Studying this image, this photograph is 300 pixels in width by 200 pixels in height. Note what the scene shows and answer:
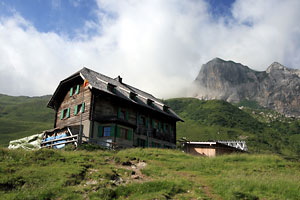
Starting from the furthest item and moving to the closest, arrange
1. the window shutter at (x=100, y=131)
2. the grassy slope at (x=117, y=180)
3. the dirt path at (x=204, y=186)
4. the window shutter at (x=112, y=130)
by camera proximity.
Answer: the window shutter at (x=100, y=131)
the window shutter at (x=112, y=130)
the dirt path at (x=204, y=186)
the grassy slope at (x=117, y=180)

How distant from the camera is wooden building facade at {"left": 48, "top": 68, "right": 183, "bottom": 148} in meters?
30.7

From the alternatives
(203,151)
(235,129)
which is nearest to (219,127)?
(235,129)

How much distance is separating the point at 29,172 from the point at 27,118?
179846mm

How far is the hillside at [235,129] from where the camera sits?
133625mm

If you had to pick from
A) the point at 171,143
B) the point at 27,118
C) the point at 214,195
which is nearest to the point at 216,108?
the point at 27,118

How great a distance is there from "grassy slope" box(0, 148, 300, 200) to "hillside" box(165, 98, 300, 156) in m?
106

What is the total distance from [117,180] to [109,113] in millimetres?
17585

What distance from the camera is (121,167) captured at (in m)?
19.3

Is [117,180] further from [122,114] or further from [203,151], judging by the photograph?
[203,151]

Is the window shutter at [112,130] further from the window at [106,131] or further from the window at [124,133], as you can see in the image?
the window at [124,133]

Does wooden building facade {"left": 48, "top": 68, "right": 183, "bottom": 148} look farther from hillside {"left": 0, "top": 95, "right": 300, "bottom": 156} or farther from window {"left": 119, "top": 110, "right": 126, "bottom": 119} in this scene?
hillside {"left": 0, "top": 95, "right": 300, "bottom": 156}

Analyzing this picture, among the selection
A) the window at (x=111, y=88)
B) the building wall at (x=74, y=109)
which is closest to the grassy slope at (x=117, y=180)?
the building wall at (x=74, y=109)

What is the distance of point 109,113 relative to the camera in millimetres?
32938

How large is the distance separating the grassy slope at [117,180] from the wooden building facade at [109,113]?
865cm
